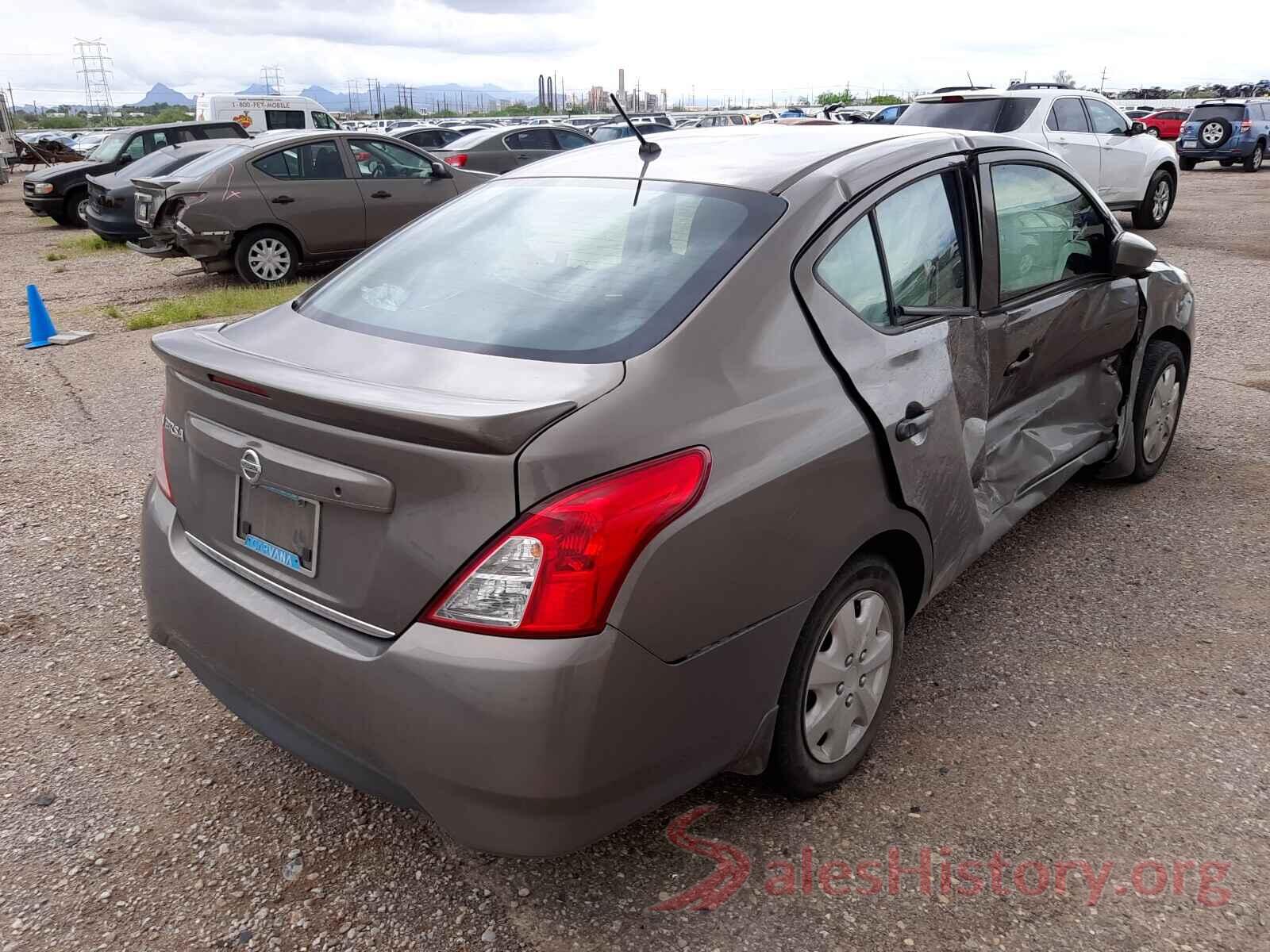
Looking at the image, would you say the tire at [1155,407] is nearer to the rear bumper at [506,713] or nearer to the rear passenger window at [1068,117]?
the rear bumper at [506,713]

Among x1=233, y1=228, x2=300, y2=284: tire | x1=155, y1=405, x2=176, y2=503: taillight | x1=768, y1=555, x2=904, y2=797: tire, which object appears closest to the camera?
x1=768, y1=555, x2=904, y2=797: tire

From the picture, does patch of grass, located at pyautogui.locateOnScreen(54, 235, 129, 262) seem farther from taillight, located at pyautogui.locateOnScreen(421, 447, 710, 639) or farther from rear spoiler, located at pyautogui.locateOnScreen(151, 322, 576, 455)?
taillight, located at pyautogui.locateOnScreen(421, 447, 710, 639)

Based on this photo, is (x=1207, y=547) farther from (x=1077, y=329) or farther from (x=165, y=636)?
(x=165, y=636)

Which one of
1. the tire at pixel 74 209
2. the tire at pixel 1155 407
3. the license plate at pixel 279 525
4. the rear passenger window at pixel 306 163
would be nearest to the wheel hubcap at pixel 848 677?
the license plate at pixel 279 525

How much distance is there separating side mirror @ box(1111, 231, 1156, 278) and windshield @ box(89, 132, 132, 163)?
18.3m

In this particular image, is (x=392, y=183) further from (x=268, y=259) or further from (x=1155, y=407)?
(x=1155, y=407)

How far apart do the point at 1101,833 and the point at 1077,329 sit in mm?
1962

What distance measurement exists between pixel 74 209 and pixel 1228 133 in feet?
82.7

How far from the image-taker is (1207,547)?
4.09 m

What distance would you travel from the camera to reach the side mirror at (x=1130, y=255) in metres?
3.84

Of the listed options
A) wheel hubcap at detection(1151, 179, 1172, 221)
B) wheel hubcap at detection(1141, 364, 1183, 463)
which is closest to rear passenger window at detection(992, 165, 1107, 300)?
wheel hubcap at detection(1141, 364, 1183, 463)

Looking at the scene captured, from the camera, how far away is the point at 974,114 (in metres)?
11.3

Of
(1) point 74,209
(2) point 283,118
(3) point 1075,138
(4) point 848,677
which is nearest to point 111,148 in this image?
(1) point 74,209

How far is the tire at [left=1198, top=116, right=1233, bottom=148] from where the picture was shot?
2412 cm
